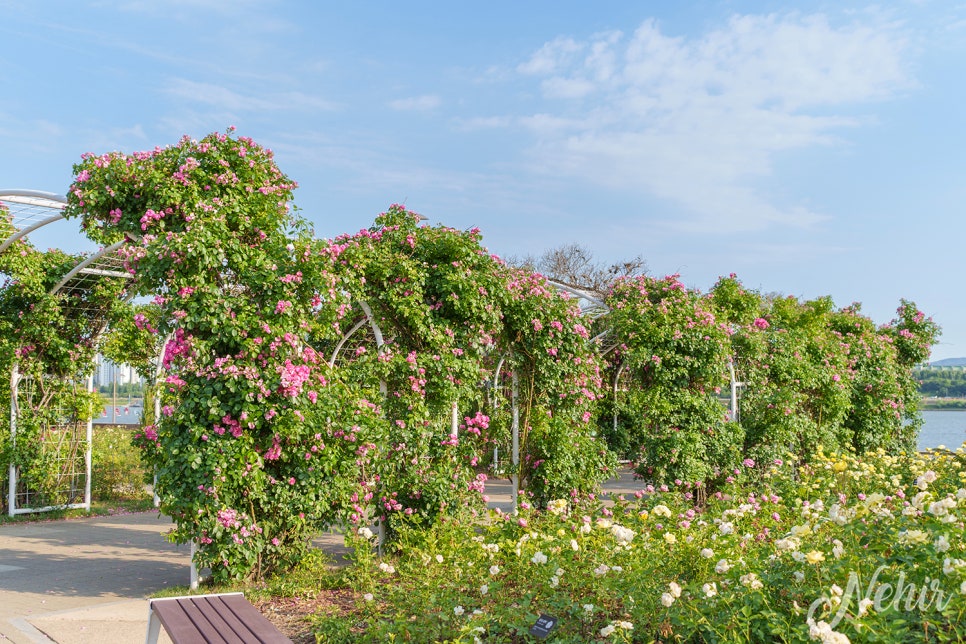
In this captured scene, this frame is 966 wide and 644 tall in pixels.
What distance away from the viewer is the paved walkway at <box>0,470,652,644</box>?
15.6 ft

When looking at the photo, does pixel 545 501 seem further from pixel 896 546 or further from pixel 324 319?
pixel 896 546

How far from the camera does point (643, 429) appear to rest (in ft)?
29.3

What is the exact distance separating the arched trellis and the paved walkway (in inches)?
22.7

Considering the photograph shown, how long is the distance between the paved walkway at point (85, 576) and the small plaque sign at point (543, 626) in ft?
7.94

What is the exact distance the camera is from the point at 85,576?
631 centimetres

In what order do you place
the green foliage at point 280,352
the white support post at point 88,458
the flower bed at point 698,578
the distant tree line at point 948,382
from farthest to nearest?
the distant tree line at point 948,382, the white support post at point 88,458, the green foliage at point 280,352, the flower bed at point 698,578

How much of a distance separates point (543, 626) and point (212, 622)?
1444mm

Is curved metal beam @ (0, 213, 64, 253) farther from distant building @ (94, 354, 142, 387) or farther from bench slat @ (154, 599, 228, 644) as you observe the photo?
bench slat @ (154, 599, 228, 644)

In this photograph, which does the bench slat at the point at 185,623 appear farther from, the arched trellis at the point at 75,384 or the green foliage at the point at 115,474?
the green foliage at the point at 115,474

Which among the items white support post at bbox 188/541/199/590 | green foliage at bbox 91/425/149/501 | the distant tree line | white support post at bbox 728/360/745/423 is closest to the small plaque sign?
white support post at bbox 188/541/199/590

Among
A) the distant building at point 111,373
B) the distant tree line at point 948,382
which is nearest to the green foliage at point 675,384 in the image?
the distant building at point 111,373

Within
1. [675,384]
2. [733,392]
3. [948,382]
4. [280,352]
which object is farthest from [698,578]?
[948,382]

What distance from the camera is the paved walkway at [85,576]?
4.74 m

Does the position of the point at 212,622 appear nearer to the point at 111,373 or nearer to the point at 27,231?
the point at 27,231
